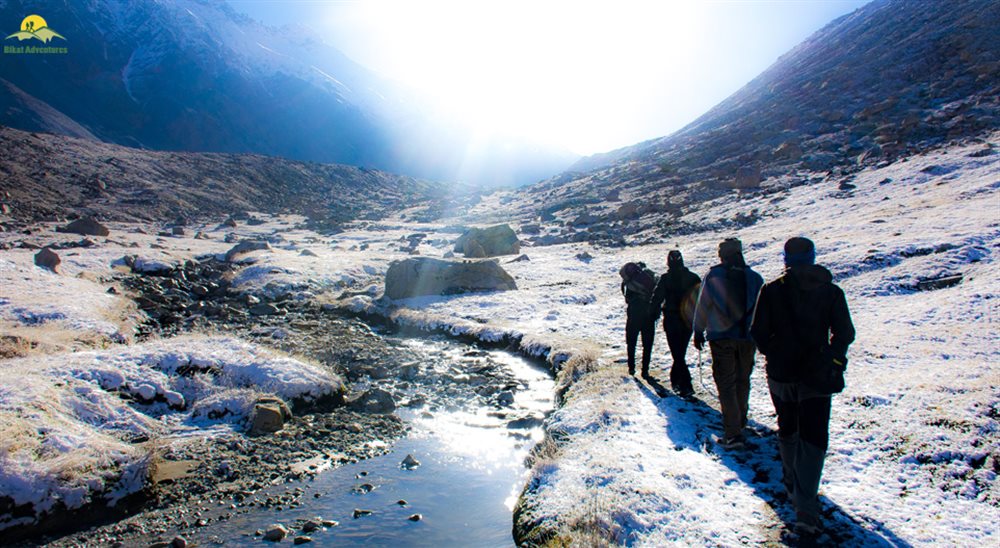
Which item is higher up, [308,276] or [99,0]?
[99,0]

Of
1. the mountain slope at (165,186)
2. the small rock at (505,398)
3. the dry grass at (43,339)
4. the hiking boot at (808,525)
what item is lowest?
the small rock at (505,398)

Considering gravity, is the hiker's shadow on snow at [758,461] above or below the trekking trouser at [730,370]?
below

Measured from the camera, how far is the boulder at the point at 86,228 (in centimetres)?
3428

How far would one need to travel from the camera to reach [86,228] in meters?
34.3

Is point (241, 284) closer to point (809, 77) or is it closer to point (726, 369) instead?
point (726, 369)

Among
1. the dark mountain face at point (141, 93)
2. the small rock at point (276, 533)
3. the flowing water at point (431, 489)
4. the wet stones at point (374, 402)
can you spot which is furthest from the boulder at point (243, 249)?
the dark mountain face at point (141, 93)

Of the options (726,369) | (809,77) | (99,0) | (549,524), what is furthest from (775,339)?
(99,0)

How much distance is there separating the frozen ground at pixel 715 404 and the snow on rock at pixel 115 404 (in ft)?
0.22

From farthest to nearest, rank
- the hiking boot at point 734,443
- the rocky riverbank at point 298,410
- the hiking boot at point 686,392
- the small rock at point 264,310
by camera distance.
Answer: the small rock at point 264,310, the hiking boot at point 686,392, the rocky riverbank at point 298,410, the hiking boot at point 734,443

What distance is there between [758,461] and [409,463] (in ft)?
17.5

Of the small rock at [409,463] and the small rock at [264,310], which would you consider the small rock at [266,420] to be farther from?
the small rock at [264,310]

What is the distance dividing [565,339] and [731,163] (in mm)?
53399

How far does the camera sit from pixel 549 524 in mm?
6074

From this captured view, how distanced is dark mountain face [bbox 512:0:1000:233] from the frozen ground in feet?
74.4
